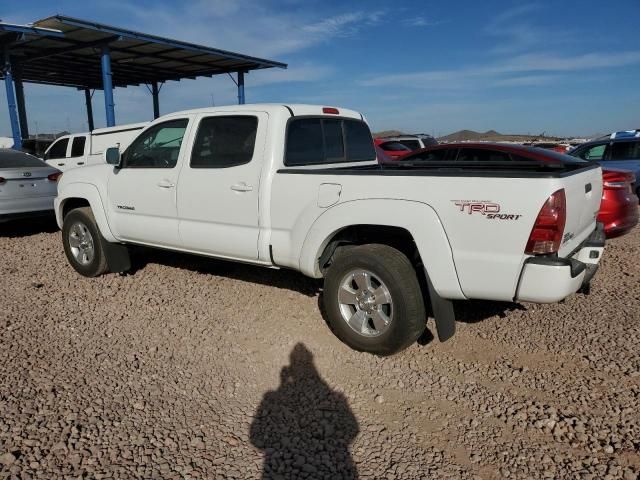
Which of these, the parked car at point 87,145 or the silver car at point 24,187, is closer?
the silver car at point 24,187

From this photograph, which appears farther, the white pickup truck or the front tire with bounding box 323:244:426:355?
the front tire with bounding box 323:244:426:355

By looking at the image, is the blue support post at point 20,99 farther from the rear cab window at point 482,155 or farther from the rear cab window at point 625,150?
the rear cab window at point 625,150

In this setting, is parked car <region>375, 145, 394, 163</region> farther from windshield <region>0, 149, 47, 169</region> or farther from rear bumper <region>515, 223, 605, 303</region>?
windshield <region>0, 149, 47, 169</region>

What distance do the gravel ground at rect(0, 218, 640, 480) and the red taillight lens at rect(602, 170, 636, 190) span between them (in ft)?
4.00

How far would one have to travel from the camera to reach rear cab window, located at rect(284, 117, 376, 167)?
4566mm

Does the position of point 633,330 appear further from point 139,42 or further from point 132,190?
point 139,42

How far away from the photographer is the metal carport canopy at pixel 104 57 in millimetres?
15422

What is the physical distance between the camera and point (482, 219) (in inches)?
127

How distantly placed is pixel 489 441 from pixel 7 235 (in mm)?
8778

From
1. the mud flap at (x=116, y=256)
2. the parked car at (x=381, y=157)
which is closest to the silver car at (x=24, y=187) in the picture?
the mud flap at (x=116, y=256)

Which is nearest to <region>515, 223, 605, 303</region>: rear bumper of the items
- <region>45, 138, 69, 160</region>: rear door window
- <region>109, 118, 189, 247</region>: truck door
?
<region>109, 118, 189, 247</region>: truck door

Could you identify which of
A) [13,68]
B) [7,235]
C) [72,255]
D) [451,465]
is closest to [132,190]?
[72,255]

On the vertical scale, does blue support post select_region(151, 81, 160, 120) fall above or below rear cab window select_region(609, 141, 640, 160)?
above

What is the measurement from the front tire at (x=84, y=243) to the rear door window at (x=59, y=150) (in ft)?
26.2
